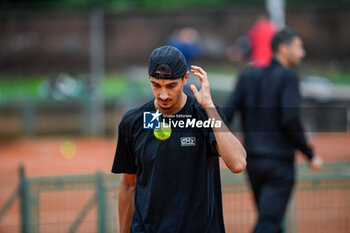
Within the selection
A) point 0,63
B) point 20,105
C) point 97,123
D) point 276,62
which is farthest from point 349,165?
point 0,63

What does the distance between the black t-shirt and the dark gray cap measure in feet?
0.79

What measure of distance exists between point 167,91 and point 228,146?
1.52 feet

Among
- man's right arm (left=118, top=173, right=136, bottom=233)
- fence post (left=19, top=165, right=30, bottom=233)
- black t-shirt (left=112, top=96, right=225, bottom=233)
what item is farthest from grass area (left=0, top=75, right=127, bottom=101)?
black t-shirt (left=112, top=96, right=225, bottom=233)

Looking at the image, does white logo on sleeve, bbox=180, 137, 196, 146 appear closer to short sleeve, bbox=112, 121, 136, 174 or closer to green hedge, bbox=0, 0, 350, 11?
short sleeve, bbox=112, 121, 136, 174

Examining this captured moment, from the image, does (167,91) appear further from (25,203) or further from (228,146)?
(25,203)

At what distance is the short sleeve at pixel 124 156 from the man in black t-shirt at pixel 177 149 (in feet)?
0.21

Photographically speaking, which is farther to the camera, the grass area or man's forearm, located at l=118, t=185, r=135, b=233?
the grass area

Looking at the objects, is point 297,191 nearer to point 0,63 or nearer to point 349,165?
point 349,165

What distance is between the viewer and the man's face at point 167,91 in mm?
3225

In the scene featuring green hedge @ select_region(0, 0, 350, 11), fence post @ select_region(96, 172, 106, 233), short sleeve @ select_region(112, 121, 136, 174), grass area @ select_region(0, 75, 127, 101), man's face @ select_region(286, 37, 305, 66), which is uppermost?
green hedge @ select_region(0, 0, 350, 11)

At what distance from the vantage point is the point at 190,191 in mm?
3320

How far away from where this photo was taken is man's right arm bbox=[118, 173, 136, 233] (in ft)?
11.8

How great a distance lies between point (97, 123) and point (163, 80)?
12.4 metres

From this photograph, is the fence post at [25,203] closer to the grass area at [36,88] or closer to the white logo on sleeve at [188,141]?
the white logo on sleeve at [188,141]
